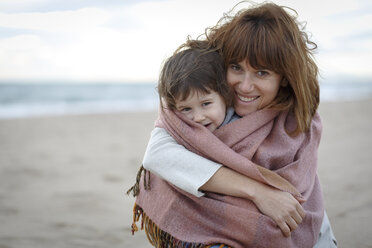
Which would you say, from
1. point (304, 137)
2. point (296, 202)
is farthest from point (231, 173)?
point (304, 137)

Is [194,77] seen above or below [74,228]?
above

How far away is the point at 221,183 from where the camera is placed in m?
1.74

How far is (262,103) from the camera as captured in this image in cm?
199

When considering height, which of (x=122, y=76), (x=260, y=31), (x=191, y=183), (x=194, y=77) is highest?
(x=260, y=31)

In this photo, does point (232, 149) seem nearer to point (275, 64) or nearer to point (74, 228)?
point (275, 64)

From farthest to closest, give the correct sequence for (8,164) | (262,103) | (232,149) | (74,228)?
(8,164)
(74,228)
(262,103)
(232,149)

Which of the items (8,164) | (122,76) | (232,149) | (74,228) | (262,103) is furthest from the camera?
(122,76)

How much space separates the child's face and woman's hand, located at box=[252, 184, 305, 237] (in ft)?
1.41

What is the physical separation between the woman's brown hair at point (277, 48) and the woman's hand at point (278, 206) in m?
0.39

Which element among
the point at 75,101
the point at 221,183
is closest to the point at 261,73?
the point at 221,183

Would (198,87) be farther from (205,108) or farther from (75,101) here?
(75,101)

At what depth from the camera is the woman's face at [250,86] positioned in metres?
1.94

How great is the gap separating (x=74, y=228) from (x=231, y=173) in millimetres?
2068

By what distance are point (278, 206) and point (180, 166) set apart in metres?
0.52
